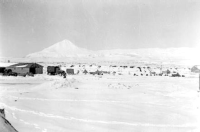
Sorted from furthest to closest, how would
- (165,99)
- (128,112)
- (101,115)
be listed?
(165,99) < (128,112) < (101,115)

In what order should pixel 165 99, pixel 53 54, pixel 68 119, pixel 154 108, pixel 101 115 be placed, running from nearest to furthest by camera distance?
pixel 68 119 → pixel 101 115 → pixel 154 108 → pixel 165 99 → pixel 53 54

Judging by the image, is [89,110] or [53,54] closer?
[89,110]

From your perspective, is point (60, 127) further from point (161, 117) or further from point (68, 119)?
point (161, 117)

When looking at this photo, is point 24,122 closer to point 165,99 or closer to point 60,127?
point 60,127

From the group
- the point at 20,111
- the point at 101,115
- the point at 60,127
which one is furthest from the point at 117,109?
the point at 20,111

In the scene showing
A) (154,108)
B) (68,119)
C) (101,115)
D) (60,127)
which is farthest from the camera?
(154,108)

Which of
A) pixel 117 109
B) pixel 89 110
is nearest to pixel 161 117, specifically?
pixel 117 109

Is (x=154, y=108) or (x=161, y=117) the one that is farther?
(x=154, y=108)

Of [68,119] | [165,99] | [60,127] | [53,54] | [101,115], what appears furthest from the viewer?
[53,54]

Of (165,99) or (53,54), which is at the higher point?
(53,54)
